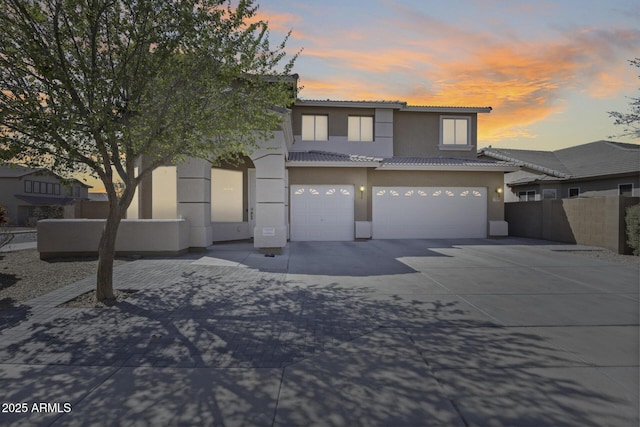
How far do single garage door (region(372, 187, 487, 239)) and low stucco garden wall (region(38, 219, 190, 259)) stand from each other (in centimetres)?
963

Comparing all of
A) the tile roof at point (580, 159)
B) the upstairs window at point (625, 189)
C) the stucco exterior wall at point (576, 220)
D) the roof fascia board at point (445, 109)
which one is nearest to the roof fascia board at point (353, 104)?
the roof fascia board at point (445, 109)

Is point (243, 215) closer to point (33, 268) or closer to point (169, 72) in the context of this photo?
point (33, 268)

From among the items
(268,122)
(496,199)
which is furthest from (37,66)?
(496,199)

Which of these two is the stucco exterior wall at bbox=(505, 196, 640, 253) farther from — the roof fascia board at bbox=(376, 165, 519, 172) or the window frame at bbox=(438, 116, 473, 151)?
the window frame at bbox=(438, 116, 473, 151)

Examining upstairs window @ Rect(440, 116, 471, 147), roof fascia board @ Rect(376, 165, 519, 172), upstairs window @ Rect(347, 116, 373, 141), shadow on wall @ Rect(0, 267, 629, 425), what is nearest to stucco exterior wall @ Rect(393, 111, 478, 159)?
upstairs window @ Rect(440, 116, 471, 147)

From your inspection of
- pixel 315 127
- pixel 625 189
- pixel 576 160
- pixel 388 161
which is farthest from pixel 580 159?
pixel 315 127

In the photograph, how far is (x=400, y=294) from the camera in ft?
21.6

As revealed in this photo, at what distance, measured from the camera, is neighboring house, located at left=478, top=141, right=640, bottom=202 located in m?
19.5

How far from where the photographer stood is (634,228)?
11.7m

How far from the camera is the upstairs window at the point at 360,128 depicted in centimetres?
1880

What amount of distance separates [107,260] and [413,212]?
13901mm

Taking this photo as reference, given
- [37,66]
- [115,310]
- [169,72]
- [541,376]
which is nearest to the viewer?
[541,376]

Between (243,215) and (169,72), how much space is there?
28.6 feet

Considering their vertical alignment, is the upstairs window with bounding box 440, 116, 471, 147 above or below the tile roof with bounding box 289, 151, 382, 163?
above
